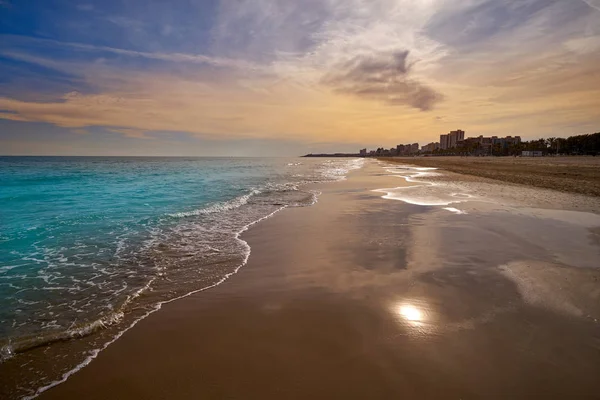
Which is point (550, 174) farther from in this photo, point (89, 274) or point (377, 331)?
point (89, 274)

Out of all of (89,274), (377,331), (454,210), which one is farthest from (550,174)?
(89,274)

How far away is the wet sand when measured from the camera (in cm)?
301

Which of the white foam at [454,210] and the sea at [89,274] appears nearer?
the sea at [89,274]

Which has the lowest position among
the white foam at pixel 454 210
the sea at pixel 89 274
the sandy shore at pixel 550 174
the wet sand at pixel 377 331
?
the sea at pixel 89 274

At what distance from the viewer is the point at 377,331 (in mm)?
3934

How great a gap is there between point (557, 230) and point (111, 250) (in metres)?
13.0

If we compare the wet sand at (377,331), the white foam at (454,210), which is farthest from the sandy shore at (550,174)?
the wet sand at (377,331)

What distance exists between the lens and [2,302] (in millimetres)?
5105

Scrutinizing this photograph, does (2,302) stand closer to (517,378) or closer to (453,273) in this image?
(517,378)

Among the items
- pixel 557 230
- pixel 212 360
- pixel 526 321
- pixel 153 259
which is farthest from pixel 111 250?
pixel 557 230

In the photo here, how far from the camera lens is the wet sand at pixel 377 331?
3.01 m

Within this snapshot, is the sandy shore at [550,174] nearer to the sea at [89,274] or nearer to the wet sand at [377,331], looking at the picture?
the wet sand at [377,331]

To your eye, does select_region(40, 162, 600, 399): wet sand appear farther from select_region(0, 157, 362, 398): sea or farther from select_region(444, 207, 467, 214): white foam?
select_region(444, 207, 467, 214): white foam

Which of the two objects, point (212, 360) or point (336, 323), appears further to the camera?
point (336, 323)
